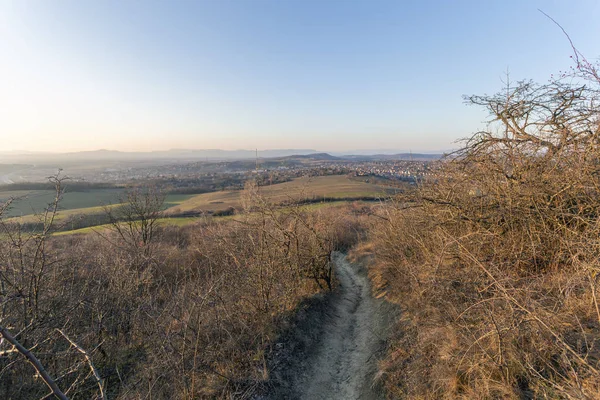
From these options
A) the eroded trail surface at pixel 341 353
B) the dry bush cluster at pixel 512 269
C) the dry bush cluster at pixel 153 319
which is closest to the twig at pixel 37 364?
the dry bush cluster at pixel 153 319

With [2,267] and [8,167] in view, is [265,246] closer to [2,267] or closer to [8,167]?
[2,267]

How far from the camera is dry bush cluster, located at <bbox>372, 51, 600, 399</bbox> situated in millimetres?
4230

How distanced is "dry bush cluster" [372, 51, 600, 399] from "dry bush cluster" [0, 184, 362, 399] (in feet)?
12.1

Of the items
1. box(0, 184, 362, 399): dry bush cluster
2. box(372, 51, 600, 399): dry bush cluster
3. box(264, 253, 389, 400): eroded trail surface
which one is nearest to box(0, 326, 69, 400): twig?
box(0, 184, 362, 399): dry bush cluster

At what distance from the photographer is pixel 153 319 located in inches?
206

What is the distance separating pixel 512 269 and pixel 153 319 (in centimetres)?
795

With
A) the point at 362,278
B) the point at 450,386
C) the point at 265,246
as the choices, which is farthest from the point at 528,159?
the point at 362,278

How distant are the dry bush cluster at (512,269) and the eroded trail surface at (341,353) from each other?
874mm

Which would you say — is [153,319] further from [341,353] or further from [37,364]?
[341,353]

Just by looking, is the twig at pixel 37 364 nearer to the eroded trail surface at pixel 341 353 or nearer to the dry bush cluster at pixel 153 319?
the dry bush cluster at pixel 153 319

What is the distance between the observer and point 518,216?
20.6ft

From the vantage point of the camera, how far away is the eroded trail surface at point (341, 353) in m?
6.61

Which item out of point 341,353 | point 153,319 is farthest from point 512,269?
point 153,319

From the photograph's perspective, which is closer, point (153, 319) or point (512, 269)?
point (153, 319)
